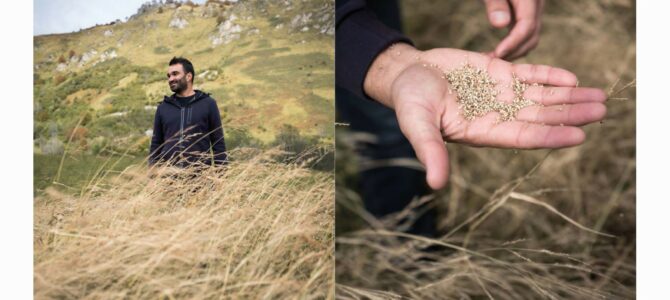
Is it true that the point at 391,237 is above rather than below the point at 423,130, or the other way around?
below

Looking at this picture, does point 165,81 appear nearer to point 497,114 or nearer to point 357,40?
point 357,40

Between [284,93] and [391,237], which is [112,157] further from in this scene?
[391,237]

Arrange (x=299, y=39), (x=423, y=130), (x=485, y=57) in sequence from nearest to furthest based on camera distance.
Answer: (x=423, y=130) → (x=485, y=57) → (x=299, y=39)

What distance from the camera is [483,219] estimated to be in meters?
2.85

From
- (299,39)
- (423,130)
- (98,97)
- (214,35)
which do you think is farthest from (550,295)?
(98,97)

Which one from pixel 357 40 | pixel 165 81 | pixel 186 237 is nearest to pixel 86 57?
pixel 165 81

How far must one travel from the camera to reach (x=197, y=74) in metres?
2.88

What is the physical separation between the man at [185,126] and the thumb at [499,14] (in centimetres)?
116

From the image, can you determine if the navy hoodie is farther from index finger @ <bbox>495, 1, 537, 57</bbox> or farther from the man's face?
index finger @ <bbox>495, 1, 537, 57</bbox>

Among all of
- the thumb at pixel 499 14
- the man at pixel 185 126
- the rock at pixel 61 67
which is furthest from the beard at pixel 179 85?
the thumb at pixel 499 14

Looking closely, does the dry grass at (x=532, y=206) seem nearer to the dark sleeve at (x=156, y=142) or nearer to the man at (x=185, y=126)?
the man at (x=185, y=126)

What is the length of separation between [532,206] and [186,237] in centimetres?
138

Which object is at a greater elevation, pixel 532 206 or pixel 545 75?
pixel 545 75

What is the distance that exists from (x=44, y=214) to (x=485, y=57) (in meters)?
1.88
